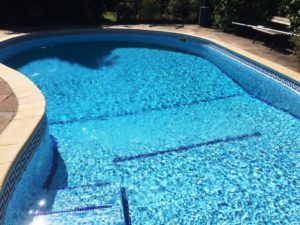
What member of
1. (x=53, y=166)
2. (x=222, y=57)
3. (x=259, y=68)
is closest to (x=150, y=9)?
(x=222, y=57)

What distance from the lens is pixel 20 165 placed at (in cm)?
400

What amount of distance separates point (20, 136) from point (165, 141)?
2.58 meters

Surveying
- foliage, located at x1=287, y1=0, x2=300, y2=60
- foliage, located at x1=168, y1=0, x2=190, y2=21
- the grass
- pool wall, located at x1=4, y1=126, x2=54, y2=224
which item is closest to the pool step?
pool wall, located at x1=4, y1=126, x2=54, y2=224

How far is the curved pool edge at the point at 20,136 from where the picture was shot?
3.56 m

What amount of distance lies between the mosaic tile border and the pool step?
22.5 inches

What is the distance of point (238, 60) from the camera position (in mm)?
9938

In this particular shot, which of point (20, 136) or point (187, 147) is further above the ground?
point (20, 136)

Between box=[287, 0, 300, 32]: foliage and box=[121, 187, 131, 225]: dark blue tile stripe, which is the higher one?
box=[287, 0, 300, 32]: foliage

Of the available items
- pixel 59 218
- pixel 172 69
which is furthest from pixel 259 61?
pixel 59 218

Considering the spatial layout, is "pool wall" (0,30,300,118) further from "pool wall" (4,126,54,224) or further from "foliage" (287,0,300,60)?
"pool wall" (4,126,54,224)

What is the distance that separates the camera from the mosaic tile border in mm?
3395

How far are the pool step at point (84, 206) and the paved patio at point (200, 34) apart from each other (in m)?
1.24

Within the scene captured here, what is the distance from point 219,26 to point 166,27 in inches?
86.0

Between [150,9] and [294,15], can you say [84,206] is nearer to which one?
[294,15]
